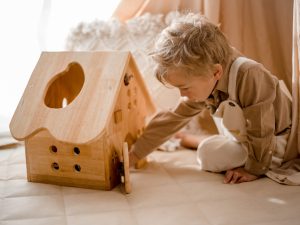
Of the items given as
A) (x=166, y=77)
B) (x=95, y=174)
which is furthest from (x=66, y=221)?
(x=166, y=77)

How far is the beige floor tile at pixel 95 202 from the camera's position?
0.94m

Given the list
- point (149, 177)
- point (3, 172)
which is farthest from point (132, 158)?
point (3, 172)

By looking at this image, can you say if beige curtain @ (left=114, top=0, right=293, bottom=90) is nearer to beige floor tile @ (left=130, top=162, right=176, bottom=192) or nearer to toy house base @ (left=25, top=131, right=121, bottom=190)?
beige floor tile @ (left=130, top=162, right=176, bottom=192)

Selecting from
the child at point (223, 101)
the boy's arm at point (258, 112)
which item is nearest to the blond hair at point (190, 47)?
the child at point (223, 101)

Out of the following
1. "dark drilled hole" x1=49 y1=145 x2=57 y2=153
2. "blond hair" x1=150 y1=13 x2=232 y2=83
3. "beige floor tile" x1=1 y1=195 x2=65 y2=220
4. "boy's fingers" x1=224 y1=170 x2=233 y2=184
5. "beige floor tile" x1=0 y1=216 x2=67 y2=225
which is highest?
"blond hair" x1=150 y1=13 x2=232 y2=83

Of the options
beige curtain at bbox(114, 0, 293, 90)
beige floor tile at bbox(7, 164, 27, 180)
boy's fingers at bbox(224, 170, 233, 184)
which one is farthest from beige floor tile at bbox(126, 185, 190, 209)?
beige curtain at bbox(114, 0, 293, 90)

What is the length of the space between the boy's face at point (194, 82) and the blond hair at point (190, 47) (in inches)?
0.7

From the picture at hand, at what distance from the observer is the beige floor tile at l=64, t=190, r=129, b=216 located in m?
0.94

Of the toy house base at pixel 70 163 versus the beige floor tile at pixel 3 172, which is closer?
the toy house base at pixel 70 163

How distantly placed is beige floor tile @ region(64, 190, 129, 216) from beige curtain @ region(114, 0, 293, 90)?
2.61ft

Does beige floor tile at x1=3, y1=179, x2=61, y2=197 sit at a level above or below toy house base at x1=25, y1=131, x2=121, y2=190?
below

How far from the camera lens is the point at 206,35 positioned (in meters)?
1.01

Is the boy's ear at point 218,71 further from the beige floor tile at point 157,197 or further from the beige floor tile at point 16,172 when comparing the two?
the beige floor tile at point 16,172

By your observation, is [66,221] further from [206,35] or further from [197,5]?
[197,5]
